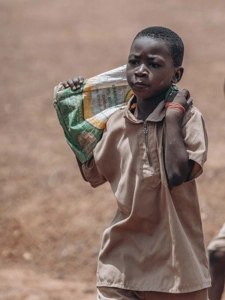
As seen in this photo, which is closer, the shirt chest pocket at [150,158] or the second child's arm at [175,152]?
the second child's arm at [175,152]

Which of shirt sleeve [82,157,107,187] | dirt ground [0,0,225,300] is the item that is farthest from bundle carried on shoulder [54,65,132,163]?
dirt ground [0,0,225,300]

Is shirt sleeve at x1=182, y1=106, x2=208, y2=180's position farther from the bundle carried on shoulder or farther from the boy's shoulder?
the bundle carried on shoulder

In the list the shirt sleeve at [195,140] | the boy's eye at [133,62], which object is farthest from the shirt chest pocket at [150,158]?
the boy's eye at [133,62]

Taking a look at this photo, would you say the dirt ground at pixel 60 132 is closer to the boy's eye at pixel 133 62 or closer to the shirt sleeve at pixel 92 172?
the shirt sleeve at pixel 92 172

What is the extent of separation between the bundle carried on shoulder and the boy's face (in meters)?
→ 0.31

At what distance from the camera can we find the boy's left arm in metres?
2.84

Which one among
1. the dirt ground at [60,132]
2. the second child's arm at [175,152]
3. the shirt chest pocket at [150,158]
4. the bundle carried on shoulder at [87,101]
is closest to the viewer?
the second child's arm at [175,152]

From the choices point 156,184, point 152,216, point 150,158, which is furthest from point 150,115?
point 152,216

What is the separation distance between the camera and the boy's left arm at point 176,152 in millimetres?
2844

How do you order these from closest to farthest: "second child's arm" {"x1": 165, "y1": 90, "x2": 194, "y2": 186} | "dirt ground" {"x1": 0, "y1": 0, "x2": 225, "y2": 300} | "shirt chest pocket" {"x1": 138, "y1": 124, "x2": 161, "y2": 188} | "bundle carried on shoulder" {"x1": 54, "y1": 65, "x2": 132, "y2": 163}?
"second child's arm" {"x1": 165, "y1": 90, "x2": 194, "y2": 186}, "shirt chest pocket" {"x1": 138, "y1": 124, "x2": 161, "y2": 188}, "bundle carried on shoulder" {"x1": 54, "y1": 65, "x2": 132, "y2": 163}, "dirt ground" {"x1": 0, "y1": 0, "x2": 225, "y2": 300}

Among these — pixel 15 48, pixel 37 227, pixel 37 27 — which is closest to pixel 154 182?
pixel 37 227

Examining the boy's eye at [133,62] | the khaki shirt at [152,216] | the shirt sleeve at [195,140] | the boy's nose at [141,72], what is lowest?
the khaki shirt at [152,216]

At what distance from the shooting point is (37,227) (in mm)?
6320

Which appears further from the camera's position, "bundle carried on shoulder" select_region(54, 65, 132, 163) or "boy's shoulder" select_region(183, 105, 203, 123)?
"bundle carried on shoulder" select_region(54, 65, 132, 163)
